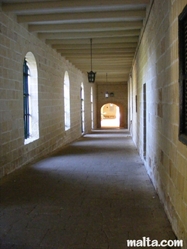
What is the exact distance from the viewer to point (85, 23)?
636cm

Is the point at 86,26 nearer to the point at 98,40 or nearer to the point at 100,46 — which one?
the point at 98,40

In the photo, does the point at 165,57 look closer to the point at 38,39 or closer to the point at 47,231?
the point at 47,231

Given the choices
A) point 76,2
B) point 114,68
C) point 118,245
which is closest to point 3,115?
point 76,2

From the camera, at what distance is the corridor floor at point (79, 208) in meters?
2.88

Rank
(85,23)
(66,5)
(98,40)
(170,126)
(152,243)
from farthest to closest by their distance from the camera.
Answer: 1. (98,40)
2. (85,23)
3. (66,5)
4. (170,126)
5. (152,243)

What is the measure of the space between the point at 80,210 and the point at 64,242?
86 centimetres

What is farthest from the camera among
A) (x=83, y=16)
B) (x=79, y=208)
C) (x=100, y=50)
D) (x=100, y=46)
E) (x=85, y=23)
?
(x=100, y=50)

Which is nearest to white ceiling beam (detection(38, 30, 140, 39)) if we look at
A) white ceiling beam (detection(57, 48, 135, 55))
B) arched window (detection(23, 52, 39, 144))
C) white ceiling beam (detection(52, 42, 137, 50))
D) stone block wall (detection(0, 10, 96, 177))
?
stone block wall (detection(0, 10, 96, 177))

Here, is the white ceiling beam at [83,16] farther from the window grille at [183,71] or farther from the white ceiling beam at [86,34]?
the window grille at [183,71]

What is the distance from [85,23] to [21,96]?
2038 millimetres

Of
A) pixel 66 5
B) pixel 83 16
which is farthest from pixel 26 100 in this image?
pixel 66 5

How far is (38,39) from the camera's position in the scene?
7125 millimetres

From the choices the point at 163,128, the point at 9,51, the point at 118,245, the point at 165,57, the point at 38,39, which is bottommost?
the point at 118,245

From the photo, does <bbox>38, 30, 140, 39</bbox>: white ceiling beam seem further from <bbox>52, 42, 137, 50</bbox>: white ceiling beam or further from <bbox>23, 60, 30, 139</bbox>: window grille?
<bbox>52, 42, 137, 50</bbox>: white ceiling beam
